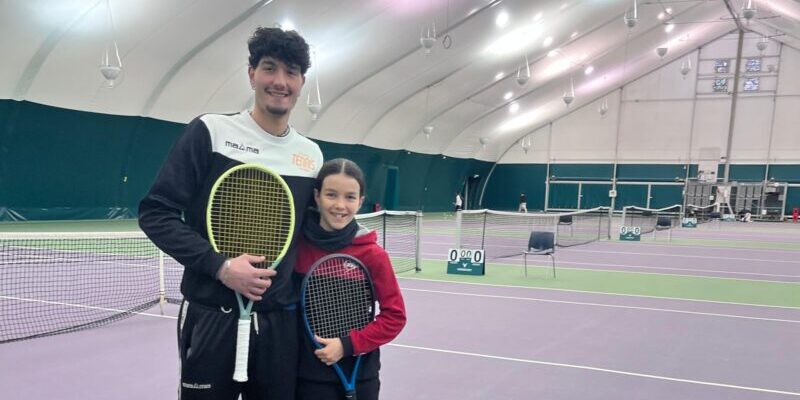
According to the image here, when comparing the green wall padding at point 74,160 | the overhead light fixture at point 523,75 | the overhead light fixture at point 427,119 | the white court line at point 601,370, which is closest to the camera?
the white court line at point 601,370

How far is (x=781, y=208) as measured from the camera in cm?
3105

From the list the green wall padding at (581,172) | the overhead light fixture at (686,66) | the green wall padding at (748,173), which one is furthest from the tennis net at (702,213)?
the overhead light fixture at (686,66)

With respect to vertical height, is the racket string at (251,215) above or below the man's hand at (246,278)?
above

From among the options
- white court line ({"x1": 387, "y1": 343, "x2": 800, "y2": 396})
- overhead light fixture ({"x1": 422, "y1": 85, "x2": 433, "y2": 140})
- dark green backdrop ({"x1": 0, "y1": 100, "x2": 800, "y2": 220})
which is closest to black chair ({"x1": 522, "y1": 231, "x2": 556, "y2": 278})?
white court line ({"x1": 387, "y1": 343, "x2": 800, "y2": 396})

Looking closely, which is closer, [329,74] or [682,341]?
[682,341]

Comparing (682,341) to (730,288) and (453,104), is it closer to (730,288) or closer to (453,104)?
(730,288)

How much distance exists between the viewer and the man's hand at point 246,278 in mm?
1666

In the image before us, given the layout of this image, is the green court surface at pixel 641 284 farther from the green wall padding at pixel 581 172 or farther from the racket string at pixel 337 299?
the green wall padding at pixel 581 172

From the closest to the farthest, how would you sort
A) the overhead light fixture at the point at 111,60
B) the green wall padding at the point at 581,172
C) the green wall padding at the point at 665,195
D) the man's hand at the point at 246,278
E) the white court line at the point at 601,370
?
the man's hand at the point at 246,278 → the white court line at the point at 601,370 → the overhead light fixture at the point at 111,60 → the green wall padding at the point at 665,195 → the green wall padding at the point at 581,172

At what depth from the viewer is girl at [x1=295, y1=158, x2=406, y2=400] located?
75.3 inches

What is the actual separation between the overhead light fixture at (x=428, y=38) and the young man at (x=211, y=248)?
13.5 m

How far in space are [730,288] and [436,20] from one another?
465 inches

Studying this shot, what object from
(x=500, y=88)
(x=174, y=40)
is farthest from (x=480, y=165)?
(x=174, y=40)

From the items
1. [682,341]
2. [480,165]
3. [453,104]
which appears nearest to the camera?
[682,341]
